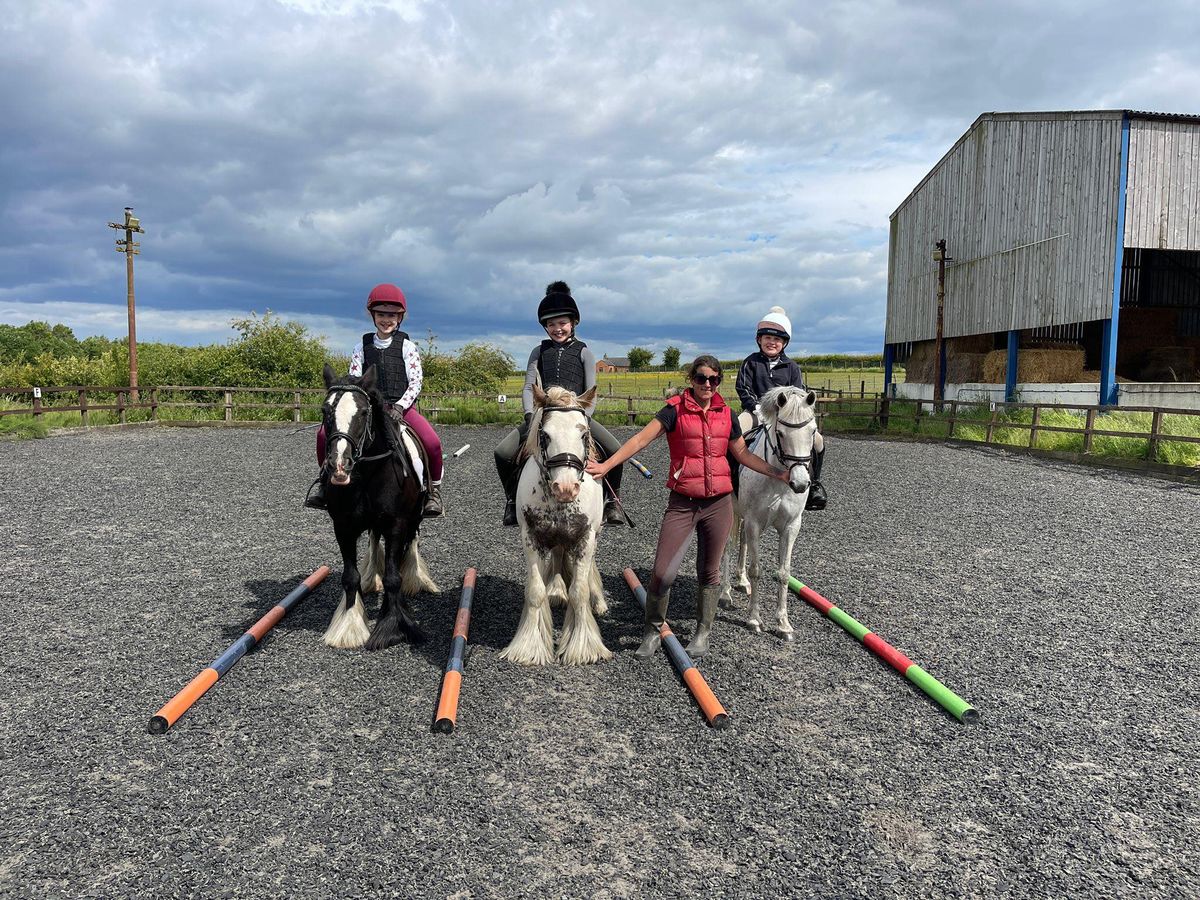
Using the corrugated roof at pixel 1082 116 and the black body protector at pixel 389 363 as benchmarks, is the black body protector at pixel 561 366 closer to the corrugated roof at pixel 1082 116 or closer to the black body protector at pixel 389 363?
the black body protector at pixel 389 363

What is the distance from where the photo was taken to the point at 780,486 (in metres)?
5.79

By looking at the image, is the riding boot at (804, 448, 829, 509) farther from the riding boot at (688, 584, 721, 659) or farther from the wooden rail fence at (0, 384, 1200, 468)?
the wooden rail fence at (0, 384, 1200, 468)

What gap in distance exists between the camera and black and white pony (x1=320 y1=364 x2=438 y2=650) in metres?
4.74

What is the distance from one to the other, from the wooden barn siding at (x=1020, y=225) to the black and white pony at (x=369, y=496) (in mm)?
21820

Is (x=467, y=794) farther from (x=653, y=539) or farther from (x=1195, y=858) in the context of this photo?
(x=653, y=539)

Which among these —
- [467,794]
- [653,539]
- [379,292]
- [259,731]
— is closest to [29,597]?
[259,731]

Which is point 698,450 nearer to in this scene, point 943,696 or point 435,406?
point 943,696

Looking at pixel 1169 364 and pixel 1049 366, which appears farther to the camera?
pixel 1169 364

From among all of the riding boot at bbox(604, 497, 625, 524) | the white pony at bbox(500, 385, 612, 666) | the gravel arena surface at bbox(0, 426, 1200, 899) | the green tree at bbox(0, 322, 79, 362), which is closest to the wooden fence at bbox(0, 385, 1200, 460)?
the gravel arena surface at bbox(0, 426, 1200, 899)

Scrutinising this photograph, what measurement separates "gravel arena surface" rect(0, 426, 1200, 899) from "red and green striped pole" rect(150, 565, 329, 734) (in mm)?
92

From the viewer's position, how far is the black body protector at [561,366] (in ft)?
18.7

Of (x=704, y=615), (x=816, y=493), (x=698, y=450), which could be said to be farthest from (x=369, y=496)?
(x=816, y=493)

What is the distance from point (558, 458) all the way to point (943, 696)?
117 inches

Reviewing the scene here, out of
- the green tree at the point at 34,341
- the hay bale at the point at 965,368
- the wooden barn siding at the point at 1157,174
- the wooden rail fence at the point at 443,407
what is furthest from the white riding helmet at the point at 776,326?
the green tree at the point at 34,341
